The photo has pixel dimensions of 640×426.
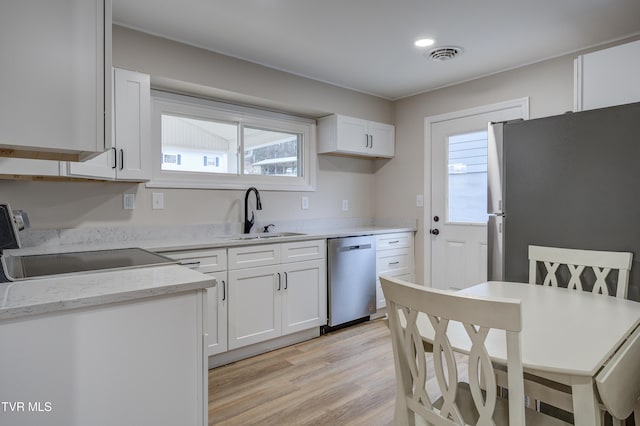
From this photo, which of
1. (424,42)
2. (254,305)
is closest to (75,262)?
(254,305)

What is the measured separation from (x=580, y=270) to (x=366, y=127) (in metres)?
2.53

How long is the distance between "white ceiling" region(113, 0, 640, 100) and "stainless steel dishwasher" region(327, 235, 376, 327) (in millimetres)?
1577

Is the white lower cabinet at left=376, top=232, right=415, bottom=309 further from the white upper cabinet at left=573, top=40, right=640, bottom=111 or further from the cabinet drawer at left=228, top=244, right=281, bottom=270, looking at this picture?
the white upper cabinet at left=573, top=40, right=640, bottom=111

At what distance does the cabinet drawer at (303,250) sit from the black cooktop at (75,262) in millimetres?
1172

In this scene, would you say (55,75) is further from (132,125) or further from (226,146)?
(226,146)

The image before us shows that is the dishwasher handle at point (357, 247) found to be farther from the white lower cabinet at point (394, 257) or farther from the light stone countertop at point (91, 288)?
the light stone countertop at point (91, 288)

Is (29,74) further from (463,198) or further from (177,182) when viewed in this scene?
(463,198)

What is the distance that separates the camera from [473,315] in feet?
3.18

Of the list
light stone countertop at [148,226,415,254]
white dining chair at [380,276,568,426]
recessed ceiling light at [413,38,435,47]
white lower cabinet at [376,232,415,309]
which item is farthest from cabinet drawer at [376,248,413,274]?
white dining chair at [380,276,568,426]

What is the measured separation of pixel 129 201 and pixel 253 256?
3.23 ft

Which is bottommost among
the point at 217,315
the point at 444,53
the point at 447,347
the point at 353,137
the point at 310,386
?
the point at 310,386

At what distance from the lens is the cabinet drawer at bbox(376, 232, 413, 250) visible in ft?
12.4

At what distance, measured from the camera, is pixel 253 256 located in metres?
2.84

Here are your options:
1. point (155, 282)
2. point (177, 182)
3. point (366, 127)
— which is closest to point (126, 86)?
point (177, 182)
